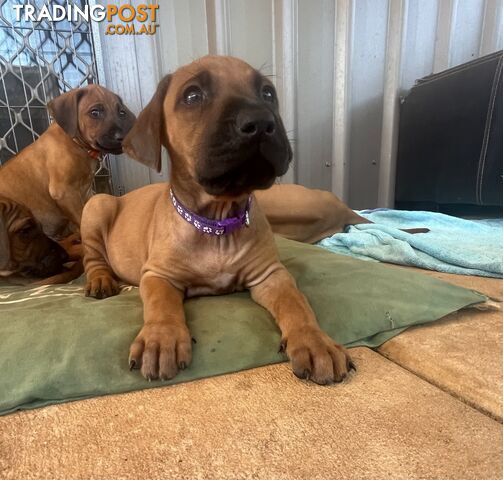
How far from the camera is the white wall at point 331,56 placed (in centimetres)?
361

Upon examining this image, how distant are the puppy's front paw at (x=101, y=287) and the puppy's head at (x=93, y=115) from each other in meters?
1.47

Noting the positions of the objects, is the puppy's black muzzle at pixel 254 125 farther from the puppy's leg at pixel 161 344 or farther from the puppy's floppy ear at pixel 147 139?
the puppy's leg at pixel 161 344

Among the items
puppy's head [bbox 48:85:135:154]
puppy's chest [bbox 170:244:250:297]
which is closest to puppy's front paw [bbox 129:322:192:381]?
puppy's chest [bbox 170:244:250:297]

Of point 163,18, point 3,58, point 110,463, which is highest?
point 163,18

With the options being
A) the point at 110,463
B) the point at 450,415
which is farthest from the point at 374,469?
the point at 110,463

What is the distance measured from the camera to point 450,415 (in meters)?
0.99

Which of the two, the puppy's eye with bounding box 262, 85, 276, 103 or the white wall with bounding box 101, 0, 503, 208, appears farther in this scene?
the white wall with bounding box 101, 0, 503, 208

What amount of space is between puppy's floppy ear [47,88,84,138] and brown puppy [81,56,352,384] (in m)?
1.42

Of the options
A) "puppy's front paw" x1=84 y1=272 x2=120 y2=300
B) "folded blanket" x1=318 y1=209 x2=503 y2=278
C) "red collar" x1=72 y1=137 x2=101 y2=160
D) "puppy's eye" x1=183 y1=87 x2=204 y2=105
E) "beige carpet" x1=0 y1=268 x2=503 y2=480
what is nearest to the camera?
"beige carpet" x1=0 y1=268 x2=503 y2=480

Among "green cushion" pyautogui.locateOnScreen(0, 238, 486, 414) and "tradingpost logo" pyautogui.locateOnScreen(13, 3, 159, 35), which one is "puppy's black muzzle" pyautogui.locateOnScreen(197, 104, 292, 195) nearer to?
"green cushion" pyautogui.locateOnScreen(0, 238, 486, 414)

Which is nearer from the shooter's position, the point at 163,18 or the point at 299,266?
the point at 299,266

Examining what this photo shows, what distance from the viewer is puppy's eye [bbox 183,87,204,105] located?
1.56 metres

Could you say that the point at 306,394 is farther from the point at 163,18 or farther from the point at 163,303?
the point at 163,18

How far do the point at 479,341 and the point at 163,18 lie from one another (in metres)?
3.40
